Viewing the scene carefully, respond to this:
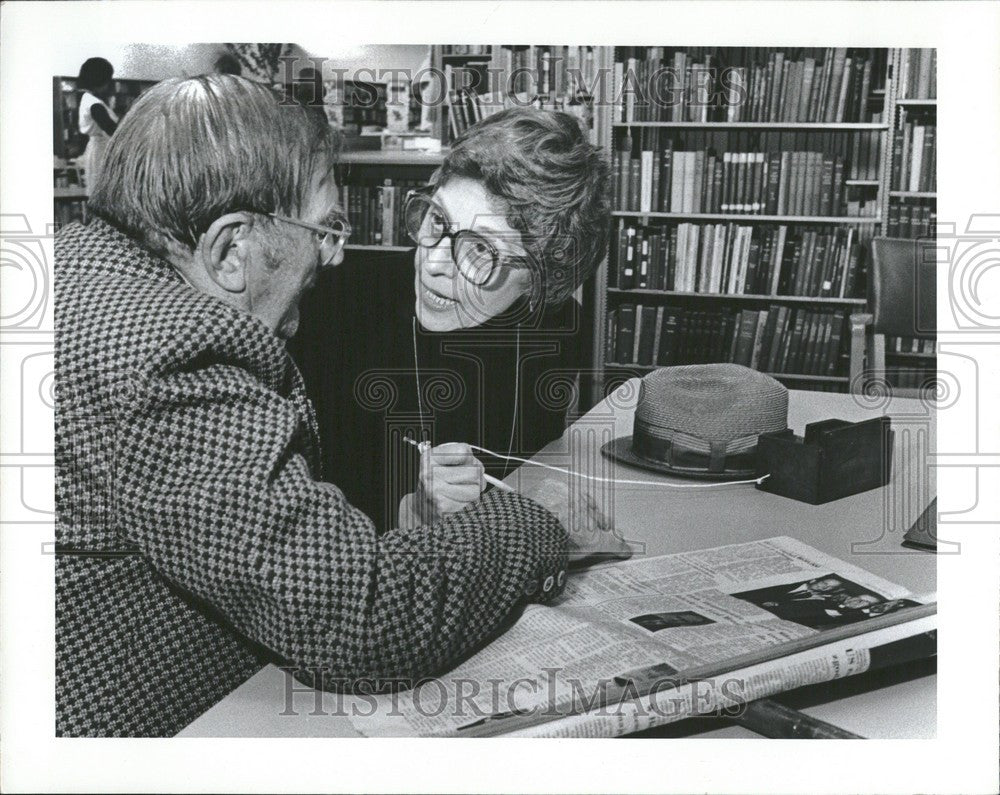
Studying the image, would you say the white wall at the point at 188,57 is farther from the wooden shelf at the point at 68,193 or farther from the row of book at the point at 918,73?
the row of book at the point at 918,73

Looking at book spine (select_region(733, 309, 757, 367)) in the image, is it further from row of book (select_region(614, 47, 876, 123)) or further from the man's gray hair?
the man's gray hair

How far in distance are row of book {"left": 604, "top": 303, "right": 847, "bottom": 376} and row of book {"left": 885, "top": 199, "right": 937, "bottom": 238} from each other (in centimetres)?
21

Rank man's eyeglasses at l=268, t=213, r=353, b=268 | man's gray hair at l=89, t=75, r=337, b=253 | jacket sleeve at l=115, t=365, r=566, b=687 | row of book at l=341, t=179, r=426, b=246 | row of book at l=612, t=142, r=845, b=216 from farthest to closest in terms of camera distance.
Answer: row of book at l=612, t=142, r=845, b=216 < row of book at l=341, t=179, r=426, b=246 < man's eyeglasses at l=268, t=213, r=353, b=268 < man's gray hair at l=89, t=75, r=337, b=253 < jacket sleeve at l=115, t=365, r=566, b=687

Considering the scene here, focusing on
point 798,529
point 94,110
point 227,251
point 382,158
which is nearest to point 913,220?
point 798,529

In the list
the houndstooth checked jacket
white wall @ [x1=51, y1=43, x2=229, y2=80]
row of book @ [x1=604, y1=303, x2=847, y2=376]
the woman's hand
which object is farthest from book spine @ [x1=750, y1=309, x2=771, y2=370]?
white wall @ [x1=51, y1=43, x2=229, y2=80]

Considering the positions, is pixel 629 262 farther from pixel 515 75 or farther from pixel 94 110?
pixel 94 110

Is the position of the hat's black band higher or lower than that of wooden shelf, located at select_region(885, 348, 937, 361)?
lower

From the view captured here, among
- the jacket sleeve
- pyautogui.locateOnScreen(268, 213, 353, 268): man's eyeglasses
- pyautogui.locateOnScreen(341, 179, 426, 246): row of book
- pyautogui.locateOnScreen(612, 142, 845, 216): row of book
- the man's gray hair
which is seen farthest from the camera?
pyautogui.locateOnScreen(612, 142, 845, 216): row of book

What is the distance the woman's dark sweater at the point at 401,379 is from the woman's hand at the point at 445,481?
18 millimetres

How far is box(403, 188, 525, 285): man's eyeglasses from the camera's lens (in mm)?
1492

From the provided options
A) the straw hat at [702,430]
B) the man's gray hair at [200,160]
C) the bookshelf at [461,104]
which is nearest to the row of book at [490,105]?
the bookshelf at [461,104]

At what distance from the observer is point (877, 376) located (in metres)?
1.63

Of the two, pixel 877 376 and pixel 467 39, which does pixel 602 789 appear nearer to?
pixel 877 376

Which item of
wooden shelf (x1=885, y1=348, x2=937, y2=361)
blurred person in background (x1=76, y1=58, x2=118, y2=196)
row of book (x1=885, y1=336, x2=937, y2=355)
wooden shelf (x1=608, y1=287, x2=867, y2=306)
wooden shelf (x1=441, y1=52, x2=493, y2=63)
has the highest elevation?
wooden shelf (x1=441, y1=52, x2=493, y2=63)
